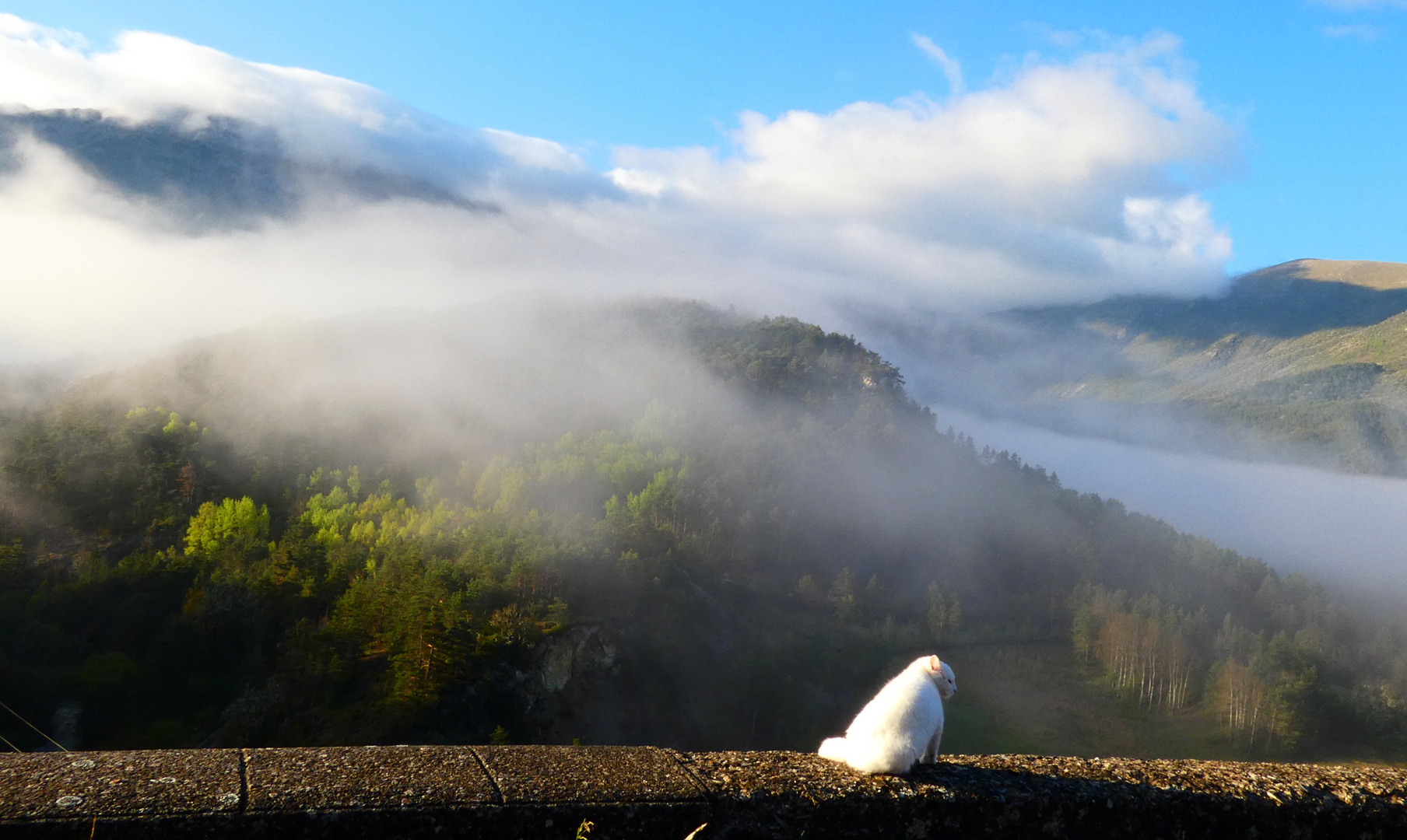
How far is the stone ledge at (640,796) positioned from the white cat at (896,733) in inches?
6.6

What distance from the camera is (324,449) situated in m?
159

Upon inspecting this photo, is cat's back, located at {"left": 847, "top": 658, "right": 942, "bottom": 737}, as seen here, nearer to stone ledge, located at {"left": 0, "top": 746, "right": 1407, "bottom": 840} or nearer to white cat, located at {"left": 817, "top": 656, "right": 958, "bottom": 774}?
white cat, located at {"left": 817, "top": 656, "right": 958, "bottom": 774}

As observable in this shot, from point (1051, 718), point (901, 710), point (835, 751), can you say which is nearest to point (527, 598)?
point (1051, 718)

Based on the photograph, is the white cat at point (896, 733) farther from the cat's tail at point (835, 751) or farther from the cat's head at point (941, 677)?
the cat's head at point (941, 677)

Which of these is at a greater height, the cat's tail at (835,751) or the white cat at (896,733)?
the white cat at (896,733)

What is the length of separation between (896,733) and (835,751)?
736 millimetres

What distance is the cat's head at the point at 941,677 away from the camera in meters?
8.39

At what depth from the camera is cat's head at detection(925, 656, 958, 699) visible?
8391 millimetres

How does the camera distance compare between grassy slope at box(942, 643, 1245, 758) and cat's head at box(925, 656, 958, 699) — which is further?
grassy slope at box(942, 643, 1245, 758)

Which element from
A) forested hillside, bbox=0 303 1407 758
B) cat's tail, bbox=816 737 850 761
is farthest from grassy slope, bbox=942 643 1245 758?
cat's tail, bbox=816 737 850 761

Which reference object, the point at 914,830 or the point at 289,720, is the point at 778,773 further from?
the point at 289,720

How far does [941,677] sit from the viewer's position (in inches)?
336

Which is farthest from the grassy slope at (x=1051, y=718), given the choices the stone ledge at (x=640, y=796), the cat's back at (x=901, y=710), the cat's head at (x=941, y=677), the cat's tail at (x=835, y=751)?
the cat's tail at (x=835, y=751)

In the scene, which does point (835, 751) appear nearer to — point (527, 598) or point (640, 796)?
point (640, 796)
